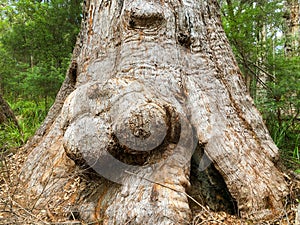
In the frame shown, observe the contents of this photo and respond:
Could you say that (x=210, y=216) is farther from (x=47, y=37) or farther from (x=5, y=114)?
(x=47, y=37)

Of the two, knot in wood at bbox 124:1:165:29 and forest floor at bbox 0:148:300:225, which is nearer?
forest floor at bbox 0:148:300:225

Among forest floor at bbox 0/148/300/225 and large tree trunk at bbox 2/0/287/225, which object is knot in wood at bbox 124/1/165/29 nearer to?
large tree trunk at bbox 2/0/287/225

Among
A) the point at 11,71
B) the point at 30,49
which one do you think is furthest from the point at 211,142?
the point at 11,71

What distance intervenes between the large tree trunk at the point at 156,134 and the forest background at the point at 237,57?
1228mm

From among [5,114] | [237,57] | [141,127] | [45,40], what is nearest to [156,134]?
[141,127]

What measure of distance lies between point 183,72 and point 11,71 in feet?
22.5

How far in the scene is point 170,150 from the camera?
5.60ft

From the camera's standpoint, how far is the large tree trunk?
158 cm

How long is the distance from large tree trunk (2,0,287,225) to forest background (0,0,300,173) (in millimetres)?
1228

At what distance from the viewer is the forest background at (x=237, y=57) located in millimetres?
3330

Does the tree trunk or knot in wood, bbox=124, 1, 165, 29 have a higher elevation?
knot in wood, bbox=124, 1, 165, 29

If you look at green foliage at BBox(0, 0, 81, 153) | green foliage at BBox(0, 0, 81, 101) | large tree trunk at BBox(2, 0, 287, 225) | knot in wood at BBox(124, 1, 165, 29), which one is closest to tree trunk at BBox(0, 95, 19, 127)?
green foliage at BBox(0, 0, 81, 153)

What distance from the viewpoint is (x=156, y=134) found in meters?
1.60

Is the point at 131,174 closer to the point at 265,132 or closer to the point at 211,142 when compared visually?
the point at 211,142
